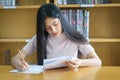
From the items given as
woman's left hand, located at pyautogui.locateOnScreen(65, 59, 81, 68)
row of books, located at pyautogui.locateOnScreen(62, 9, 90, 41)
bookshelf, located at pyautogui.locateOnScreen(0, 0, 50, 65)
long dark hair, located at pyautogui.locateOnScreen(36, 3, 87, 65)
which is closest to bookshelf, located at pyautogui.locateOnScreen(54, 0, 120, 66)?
row of books, located at pyautogui.locateOnScreen(62, 9, 90, 41)

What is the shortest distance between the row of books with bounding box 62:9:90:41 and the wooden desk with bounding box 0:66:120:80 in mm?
883

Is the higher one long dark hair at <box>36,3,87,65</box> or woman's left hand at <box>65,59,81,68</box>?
long dark hair at <box>36,3,87,65</box>

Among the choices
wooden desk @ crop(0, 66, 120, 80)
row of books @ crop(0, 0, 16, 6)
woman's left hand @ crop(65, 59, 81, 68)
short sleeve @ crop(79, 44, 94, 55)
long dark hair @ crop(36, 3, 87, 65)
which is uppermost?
row of books @ crop(0, 0, 16, 6)

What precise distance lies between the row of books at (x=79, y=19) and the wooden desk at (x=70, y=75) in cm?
88

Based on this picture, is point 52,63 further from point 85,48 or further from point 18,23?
point 18,23

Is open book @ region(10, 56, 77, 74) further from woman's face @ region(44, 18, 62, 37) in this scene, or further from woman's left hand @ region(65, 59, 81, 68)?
woman's face @ region(44, 18, 62, 37)

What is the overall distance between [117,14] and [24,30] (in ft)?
3.41

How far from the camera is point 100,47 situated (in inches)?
105

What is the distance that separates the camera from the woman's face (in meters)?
1.73

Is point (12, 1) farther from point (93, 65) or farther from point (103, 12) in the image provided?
point (93, 65)

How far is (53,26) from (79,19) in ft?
2.25

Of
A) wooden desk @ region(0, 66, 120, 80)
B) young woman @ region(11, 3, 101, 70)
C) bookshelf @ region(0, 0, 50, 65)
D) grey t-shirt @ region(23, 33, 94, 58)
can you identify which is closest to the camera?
wooden desk @ region(0, 66, 120, 80)

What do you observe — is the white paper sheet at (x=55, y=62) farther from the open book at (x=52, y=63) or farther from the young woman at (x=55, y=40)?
the young woman at (x=55, y=40)

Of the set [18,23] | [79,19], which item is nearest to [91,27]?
[79,19]
